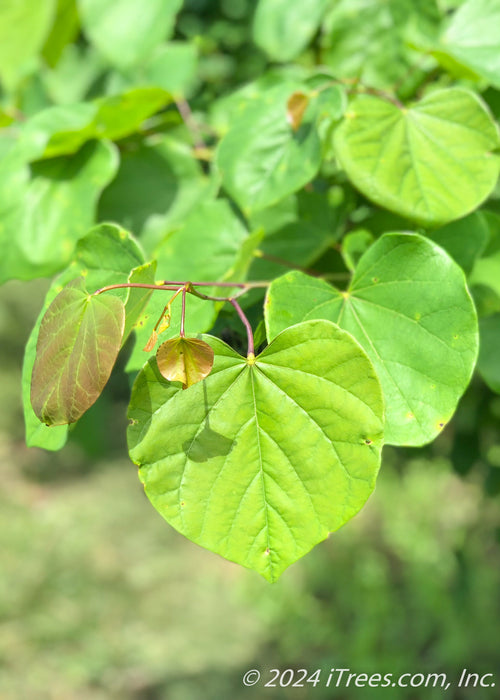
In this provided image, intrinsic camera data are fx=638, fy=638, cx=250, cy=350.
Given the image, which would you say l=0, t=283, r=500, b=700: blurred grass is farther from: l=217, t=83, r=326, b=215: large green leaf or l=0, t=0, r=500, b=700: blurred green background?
l=217, t=83, r=326, b=215: large green leaf

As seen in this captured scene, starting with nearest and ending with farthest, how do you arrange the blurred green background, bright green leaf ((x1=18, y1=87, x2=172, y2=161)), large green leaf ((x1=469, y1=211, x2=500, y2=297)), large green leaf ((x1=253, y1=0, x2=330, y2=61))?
large green leaf ((x1=469, y1=211, x2=500, y2=297)) < bright green leaf ((x1=18, y1=87, x2=172, y2=161)) < large green leaf ((x1=253, y1=0, x2=330, y2=61)) < the blurred green background

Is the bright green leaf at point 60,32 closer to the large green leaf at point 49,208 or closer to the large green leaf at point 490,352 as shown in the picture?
the large green leaf at point 49,208

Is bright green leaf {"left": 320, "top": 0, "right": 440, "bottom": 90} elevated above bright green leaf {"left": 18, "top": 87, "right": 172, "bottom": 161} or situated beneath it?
situated beneath

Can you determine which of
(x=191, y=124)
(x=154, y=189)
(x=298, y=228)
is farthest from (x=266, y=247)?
(x=191, y=124)

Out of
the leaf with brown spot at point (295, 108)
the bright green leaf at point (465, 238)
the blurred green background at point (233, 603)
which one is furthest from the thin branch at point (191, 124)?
the blurred green background at point (233, 603)

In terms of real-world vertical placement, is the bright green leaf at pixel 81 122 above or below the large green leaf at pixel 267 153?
above

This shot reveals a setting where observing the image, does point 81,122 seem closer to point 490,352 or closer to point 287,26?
point 287,26

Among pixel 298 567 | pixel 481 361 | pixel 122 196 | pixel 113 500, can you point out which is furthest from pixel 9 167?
pixel 113 500

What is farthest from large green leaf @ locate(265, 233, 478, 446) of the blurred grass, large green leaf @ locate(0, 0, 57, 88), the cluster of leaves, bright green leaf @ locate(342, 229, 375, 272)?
the blurred grass

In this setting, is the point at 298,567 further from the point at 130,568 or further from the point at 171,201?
the point at 171,201
